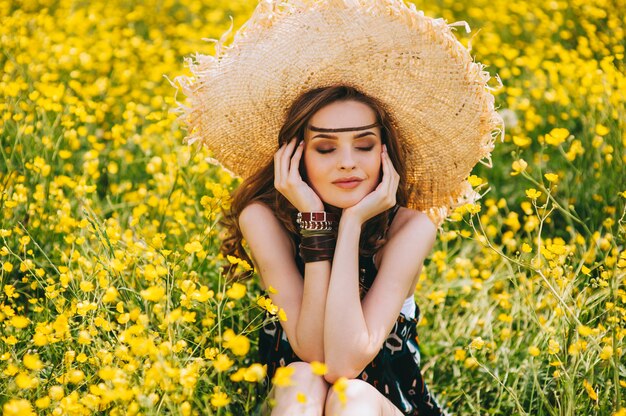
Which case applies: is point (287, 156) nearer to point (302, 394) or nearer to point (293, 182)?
point (293, 182)

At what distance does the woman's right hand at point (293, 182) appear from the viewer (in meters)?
2.26

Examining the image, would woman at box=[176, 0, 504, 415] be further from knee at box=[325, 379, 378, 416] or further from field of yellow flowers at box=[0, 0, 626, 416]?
field of yellow flowers at box=[0, 0, 626, 416]

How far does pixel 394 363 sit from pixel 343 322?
42cm

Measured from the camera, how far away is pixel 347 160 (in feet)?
7.29

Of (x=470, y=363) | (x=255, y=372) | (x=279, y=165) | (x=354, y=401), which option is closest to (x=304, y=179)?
(x=279, y=165)

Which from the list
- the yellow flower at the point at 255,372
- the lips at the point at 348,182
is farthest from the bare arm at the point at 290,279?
the yellow flower at the point at 255,372

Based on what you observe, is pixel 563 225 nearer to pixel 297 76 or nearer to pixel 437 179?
pixel 437 179

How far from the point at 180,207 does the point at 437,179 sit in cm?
124

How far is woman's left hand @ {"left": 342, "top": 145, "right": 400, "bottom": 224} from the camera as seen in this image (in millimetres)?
2230

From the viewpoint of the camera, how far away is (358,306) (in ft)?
6.92

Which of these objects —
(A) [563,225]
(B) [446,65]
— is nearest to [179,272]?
(B) [446,65]

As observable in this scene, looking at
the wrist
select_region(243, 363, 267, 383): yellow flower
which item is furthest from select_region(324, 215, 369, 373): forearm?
select_region(243, 363, 267, 383): yellow flower

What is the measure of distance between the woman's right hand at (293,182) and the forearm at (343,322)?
0.23 m

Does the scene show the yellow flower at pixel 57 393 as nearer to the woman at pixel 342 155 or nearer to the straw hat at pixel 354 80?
the woman at pixel 342 155
